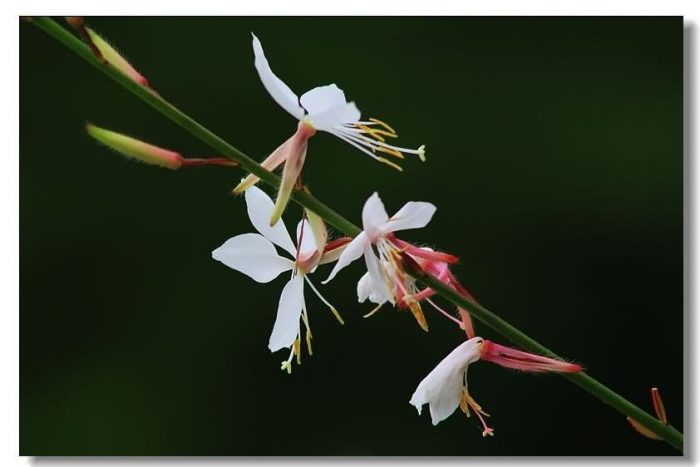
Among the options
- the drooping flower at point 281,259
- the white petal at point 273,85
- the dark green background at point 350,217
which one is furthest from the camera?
the dark green background at point 350,217

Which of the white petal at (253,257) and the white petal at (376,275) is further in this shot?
the white petal at (253,257)

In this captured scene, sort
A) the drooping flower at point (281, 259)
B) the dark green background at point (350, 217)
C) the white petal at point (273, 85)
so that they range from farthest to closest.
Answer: the dark green background at point (350, 217)
the drooping flower at point (281, 259)
the white petal at point (273, 85)

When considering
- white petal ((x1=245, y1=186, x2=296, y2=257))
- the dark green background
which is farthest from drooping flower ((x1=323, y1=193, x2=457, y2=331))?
the dark green background

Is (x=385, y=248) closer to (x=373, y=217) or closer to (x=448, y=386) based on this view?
(x=373, y=217)

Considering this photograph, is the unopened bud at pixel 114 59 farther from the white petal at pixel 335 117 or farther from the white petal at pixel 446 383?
the white petal at pixel 446 383

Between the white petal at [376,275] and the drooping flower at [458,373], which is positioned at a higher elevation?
the white petal at [376,275]

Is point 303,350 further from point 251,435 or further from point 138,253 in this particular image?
point 138,253

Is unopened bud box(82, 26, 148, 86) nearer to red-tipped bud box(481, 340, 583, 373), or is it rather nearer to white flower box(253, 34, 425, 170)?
white flower box(253, 34, 425, 170)

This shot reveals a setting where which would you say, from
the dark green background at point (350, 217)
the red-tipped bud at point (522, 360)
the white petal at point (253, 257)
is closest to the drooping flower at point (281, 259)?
the white petal at point (253, 257)
